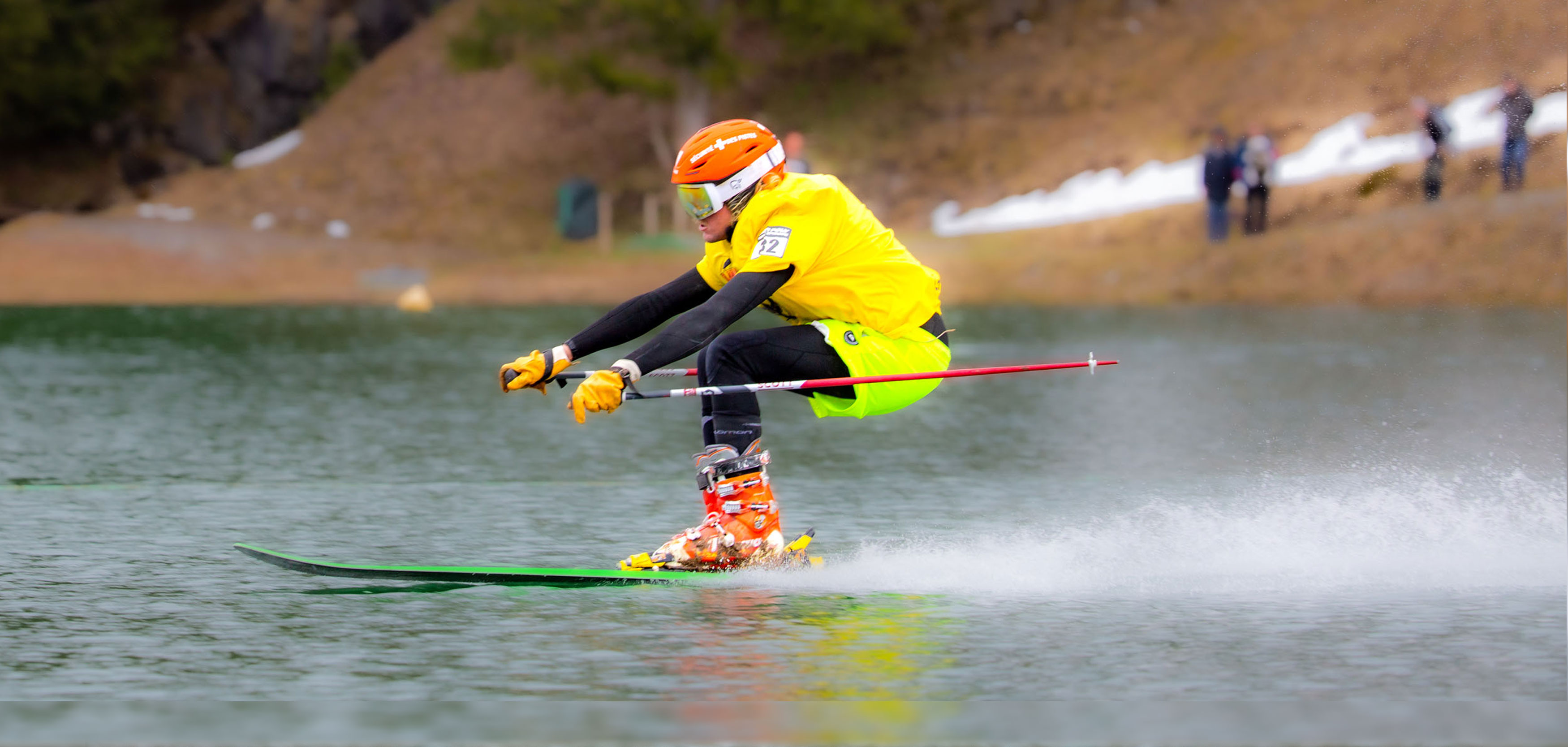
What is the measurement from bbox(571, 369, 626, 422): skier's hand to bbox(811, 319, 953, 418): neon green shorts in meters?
0.88

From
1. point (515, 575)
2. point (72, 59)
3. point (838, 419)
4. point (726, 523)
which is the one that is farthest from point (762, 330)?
point (72, 59)

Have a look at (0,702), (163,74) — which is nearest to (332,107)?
(163,74)

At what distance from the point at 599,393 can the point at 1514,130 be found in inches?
959

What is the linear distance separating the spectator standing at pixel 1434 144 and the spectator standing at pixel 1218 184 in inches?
111

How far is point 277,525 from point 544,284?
26.5 metres

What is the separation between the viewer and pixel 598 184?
147 ft

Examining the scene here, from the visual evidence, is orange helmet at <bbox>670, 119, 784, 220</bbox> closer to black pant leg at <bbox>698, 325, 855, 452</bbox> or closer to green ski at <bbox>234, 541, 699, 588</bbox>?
black pant leg at <bbox>698, 325, 855, 452</bbox>

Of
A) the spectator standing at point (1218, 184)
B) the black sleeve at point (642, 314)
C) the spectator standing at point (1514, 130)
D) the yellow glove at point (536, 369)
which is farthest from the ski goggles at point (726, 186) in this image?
A: the spectator standing at point (1218, 184)

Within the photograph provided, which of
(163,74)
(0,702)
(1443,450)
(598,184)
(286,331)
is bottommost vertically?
(0,702)

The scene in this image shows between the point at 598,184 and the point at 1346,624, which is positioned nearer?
the point at 1346,624

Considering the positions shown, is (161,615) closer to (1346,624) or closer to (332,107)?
(1346,624)

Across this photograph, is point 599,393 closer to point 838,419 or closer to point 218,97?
point 838,419

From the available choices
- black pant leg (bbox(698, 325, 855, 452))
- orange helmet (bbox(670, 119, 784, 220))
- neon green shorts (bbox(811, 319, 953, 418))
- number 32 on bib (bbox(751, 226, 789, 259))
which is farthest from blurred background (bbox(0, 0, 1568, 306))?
number 32 on bib (bbox(751, 226, 789, 259))

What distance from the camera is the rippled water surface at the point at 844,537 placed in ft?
18.1
